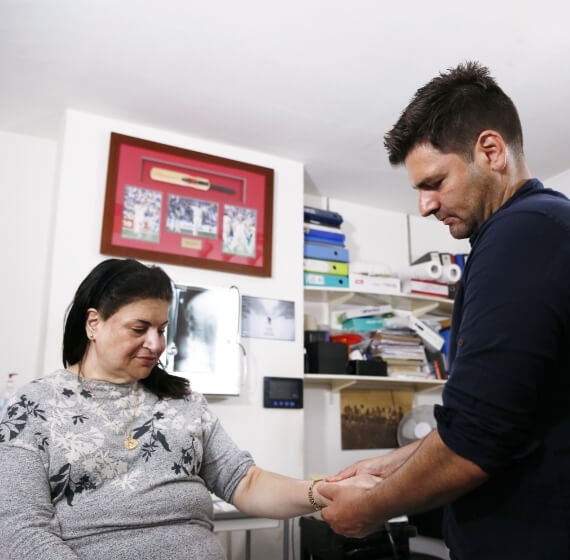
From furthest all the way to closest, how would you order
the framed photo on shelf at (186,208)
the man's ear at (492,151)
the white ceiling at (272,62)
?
the framed photo on shelf at (186,208) → the white ceiling at (272,62) → the man's ear at (492,151)

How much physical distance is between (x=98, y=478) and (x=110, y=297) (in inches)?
19.8

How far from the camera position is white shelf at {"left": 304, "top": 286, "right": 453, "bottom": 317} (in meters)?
3.44

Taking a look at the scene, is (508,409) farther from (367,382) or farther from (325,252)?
(367,382)

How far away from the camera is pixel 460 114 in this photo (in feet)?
3.86

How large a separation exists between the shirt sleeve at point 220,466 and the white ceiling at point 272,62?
1.57 metres

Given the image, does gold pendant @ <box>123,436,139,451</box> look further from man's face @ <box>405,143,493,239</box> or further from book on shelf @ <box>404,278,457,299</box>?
book on shelf @ <box>404,278,457,299</box>

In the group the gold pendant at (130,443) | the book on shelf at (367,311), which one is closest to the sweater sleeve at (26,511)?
the gold pendant at (130,443)

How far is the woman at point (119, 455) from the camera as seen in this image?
1.32 metres

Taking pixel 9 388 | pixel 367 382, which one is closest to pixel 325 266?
pixel 367 382

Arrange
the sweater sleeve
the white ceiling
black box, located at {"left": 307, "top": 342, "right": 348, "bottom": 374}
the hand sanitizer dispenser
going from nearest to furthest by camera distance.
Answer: the sweater sleeve
the white ceiling
the hand sanitizer dispenser
black box, located at {"left": 307, "top": 342, "right": 348, "bottom": 374}

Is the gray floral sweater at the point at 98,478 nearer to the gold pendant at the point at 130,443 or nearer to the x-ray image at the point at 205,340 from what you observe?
the gold pendant at the point at 130,443

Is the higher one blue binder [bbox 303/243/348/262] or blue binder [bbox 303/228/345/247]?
blue binder [bbox 303/228/345/247]

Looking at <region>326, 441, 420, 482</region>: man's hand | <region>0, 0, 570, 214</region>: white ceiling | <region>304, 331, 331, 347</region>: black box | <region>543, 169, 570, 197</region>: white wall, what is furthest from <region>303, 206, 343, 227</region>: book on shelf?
<region>326, 441, 420, 482</region>: man's hand

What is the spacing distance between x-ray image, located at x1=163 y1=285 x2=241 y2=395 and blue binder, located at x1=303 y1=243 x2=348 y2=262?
631 mm
